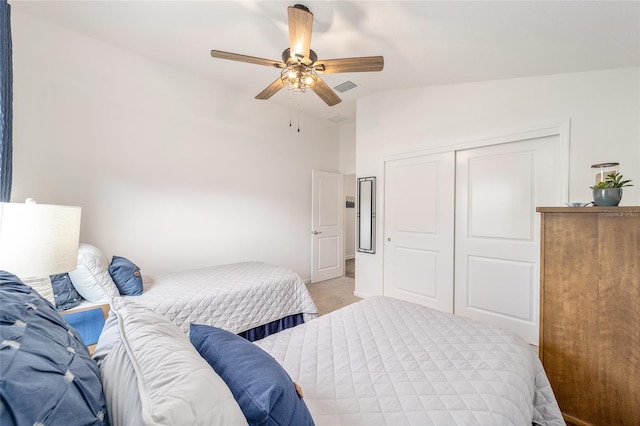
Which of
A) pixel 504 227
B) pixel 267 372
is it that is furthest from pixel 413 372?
pixel 504 227

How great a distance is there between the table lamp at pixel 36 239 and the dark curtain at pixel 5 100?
1050 mm

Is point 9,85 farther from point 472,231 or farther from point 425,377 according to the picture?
point 472,231

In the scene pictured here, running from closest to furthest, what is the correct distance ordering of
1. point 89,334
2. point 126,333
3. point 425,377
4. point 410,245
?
point 126,333, point 425,377, point 89,334, point 410,245

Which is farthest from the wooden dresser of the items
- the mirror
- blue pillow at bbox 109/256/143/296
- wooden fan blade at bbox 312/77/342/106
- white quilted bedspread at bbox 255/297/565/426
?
blue pillow at bbox 109/256/143/296

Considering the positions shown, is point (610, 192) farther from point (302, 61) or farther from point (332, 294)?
point (332, 294)

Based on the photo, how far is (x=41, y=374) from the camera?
463mm

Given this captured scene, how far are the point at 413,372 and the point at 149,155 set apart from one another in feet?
10.6

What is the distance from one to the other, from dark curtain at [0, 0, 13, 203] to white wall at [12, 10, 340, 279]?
617mm

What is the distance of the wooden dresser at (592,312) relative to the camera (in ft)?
4.41

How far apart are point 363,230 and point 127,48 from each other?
3532 mm

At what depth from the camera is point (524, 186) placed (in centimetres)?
256

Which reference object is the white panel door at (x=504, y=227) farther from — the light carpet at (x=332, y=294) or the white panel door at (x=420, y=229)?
the light carpet at (x=332, y=294)

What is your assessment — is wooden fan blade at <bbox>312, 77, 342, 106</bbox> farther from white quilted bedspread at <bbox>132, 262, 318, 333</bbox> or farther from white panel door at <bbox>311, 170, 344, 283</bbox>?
white panel door at <bbox>311, 170, 344, 283</bbox>

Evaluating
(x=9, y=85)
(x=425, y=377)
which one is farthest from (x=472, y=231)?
(x=9, y=85)
